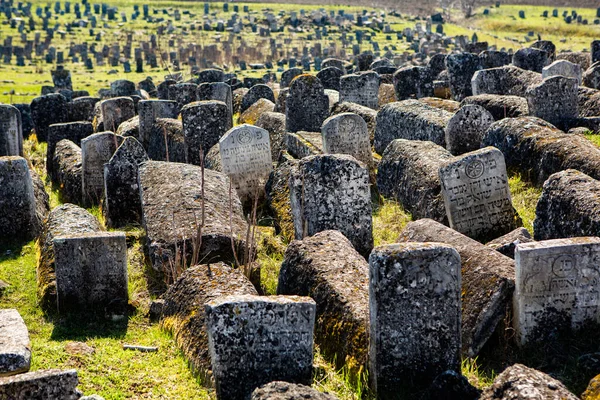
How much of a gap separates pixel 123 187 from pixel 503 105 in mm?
7976

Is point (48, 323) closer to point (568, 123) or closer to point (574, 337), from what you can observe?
point (574, 337)

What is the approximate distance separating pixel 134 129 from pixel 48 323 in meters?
10.9

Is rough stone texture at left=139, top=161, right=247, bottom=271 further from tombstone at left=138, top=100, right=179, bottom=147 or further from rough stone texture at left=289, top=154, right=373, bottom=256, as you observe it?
tombstone at left=138, top=100, right=179, bottom=147

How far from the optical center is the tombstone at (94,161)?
15812 millimetres

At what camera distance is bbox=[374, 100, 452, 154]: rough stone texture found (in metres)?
16.0

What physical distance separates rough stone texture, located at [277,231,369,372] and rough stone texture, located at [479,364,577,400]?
166 cm

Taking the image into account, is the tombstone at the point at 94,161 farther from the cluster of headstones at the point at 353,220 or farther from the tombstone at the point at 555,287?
the tombstone at the point at 555,287

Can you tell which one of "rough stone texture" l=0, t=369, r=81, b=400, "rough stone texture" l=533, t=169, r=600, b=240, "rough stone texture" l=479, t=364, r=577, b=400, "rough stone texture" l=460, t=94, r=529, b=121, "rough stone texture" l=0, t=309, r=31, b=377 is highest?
"rough stone texture" l=460, t=94, r=529, b=121

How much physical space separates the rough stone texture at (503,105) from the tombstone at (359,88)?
4.49 meters

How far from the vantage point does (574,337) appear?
8.28 metres

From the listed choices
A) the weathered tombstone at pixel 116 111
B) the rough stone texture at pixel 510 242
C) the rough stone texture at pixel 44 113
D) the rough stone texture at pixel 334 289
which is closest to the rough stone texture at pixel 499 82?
the weathered tombstone at pixel 116 111

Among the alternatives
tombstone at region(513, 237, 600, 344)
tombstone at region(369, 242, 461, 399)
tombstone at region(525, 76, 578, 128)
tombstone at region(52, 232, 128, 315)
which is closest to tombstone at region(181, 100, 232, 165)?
tombstone at region(525, 76, 578, 128)

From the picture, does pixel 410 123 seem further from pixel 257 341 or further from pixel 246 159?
pixel 257 341

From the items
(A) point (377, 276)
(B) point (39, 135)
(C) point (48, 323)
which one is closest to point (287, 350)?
(A) point (377, 276)
